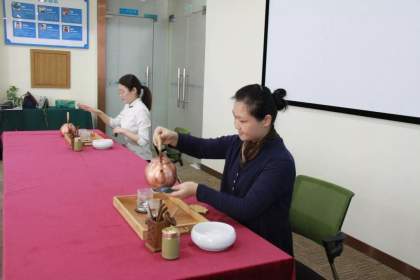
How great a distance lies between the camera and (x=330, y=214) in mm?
1803

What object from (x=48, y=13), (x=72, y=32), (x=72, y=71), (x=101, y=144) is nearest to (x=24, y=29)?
(x=48, y=13)

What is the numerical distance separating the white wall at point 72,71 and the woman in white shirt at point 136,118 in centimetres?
264

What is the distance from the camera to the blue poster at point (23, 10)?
211 inches

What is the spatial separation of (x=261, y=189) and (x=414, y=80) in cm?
156

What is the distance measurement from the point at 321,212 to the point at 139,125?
1.90m

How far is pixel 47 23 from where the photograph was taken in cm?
553

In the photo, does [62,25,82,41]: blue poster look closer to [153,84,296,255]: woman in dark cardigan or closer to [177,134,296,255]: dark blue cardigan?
[153,84,296,255]: woman in dark cardigan

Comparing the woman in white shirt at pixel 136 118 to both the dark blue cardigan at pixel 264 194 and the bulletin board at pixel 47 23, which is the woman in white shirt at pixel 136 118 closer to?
the dark blue cardigan at pixel 264 194

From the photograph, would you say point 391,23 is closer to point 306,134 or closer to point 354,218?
point 306,134

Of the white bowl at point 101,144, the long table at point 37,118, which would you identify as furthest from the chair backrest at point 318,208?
the long table at point 37,118

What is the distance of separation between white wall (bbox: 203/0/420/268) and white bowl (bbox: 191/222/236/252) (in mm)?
1737

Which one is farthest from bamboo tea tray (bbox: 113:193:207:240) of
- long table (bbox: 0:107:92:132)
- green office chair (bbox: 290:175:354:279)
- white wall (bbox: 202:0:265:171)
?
Result: long table (bbox: 0:107:92:132)

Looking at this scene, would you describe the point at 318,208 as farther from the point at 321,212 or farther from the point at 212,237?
the point at 212,237

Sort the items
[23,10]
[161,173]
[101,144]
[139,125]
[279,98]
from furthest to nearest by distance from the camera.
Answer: [23,10] → [139,125] → [101,144] → [279,98] → [161,173]
